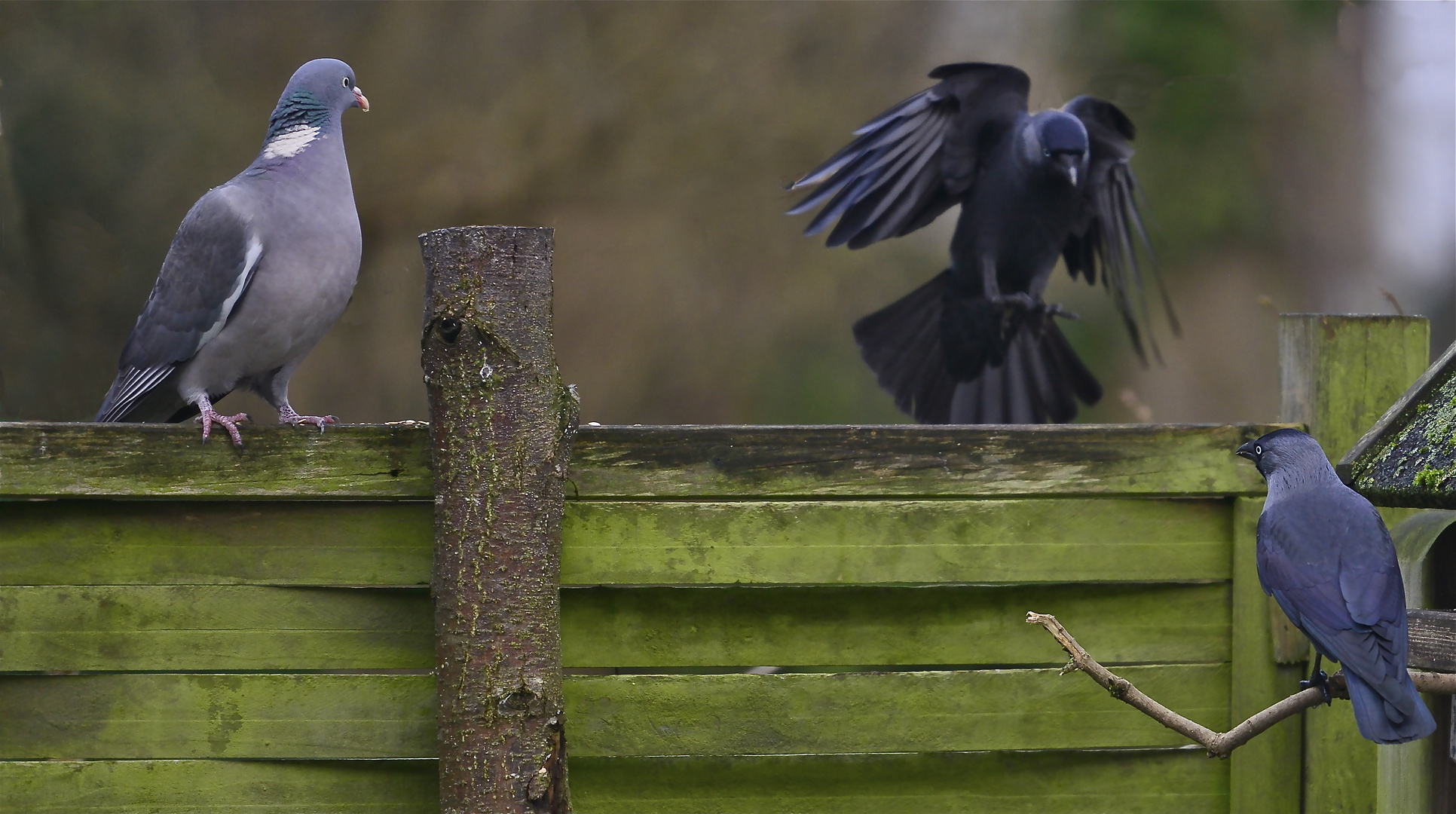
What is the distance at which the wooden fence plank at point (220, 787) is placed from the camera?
55.7 inches

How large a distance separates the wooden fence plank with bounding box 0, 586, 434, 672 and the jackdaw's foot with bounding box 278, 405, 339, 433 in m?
0.24

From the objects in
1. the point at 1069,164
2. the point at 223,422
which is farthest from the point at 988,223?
the point at 223,422

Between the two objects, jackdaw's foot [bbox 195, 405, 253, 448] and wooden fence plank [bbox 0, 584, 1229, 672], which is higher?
jackdaw's foot [bbox 195, 405, 253, 448]

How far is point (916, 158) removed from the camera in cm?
266

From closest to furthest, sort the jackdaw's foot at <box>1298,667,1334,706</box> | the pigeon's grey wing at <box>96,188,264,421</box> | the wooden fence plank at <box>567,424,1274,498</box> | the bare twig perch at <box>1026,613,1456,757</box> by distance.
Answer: the bare twig perch at <box>1026,613,1456,757</box>
the jackdaw's foot at <box>1298,667,1334,706</box>
the wooden fence plank at <box>567,424,1274,498</box>
the pigeon's grey wing at <box>96,188,264,421</box>

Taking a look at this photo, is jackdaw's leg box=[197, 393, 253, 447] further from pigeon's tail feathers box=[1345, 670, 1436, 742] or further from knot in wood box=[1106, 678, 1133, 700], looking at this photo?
pigeon's tail feathers box=[1345, 670, 1436, 742]

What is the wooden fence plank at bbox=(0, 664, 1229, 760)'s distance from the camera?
1432 millimetres

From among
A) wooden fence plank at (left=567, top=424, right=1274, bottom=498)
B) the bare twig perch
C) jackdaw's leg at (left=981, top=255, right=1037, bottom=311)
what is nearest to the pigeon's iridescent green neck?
wooden fence plank at (left=567, top=424, right=1274, bottom=498)

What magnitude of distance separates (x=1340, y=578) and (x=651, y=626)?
880 mm

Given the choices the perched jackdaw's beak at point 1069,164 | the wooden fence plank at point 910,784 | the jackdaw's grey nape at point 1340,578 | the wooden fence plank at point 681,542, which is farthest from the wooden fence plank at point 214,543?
the perched jackdaw's beak at point 1069,164

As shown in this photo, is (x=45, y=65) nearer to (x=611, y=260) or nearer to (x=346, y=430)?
(x=611, y=260)

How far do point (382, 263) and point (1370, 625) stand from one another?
3.88 meters

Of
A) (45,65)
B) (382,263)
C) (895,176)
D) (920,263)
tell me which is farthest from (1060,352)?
(45,65)

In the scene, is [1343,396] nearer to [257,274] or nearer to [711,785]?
[711,785]
